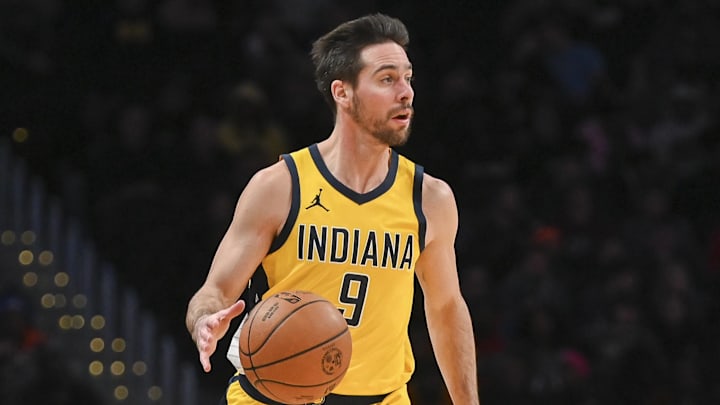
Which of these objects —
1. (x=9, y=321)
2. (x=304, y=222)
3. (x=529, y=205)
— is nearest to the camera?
(x=304, y=222)

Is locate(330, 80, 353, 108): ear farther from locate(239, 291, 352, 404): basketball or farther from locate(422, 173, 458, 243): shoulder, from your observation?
locate(239, 291, 352, 404): basketball

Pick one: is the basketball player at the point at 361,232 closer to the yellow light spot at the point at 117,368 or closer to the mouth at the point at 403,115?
the mouth at the point at 403,115

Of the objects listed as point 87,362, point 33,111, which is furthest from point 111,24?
point 87,362

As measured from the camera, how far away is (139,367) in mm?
9617

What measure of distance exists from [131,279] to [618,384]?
356 centimetres

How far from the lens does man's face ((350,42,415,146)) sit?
Result: 496 cm

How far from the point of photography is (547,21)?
1122 centimetres

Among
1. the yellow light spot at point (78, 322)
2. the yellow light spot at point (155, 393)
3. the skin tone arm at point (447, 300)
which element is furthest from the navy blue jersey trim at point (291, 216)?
the yellow light spot at point (78, 322)

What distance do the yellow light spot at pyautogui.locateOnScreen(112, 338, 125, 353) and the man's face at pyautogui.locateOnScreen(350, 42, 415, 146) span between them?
5.16 meters

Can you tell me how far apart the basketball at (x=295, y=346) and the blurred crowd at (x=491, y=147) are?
469cm

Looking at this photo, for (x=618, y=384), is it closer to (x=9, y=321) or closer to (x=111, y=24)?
(x=9, y=321)

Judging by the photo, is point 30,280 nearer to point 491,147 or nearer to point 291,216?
point 491,147

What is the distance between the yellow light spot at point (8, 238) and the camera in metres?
9.94

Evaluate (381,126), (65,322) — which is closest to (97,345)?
(65,322)
